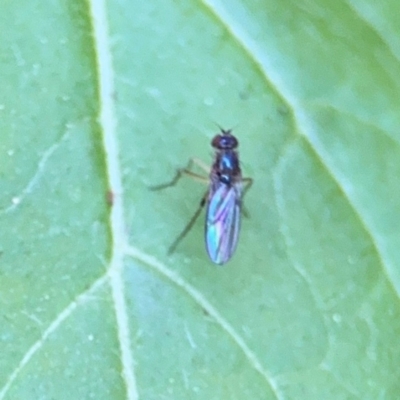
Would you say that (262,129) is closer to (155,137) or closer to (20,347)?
(155,137)

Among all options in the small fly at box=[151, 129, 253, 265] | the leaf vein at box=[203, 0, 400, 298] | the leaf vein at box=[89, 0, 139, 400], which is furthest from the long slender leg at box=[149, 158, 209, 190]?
the leaf vein at box=[203, 0, 400, 298]

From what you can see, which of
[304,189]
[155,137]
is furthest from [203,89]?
[304,189]

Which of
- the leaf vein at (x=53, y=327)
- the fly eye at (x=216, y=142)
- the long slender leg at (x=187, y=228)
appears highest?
the fly eye at (x=216, y=142)

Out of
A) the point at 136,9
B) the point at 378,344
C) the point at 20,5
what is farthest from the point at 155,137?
the point at 378,344

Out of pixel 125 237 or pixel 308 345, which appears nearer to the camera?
pixel 125 237

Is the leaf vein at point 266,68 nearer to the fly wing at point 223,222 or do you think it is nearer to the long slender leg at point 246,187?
the long slender leg at point 246,187

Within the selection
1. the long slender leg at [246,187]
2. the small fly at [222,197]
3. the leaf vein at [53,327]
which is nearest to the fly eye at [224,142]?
the small fly at [222,197]

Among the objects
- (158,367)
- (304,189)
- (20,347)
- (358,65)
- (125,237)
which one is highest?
(358,65)

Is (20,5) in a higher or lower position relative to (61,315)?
higher
